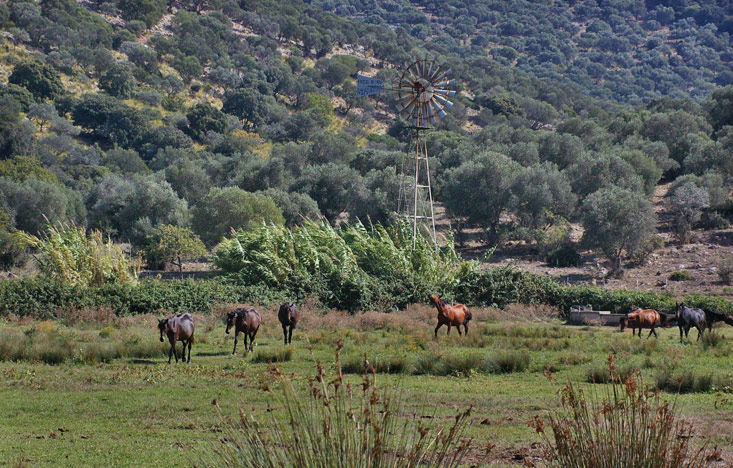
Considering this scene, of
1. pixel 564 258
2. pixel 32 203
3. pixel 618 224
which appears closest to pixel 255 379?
pixel 618 224

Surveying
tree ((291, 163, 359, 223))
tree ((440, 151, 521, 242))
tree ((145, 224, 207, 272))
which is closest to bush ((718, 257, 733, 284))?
tree ((440, 151, 521, 242))

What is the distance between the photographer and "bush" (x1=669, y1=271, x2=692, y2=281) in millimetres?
51656

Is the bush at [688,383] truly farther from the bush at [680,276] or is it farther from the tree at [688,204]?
the tree at [688,204]

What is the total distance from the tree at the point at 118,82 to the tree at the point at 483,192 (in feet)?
234

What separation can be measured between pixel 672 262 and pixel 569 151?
A: 1189 inches

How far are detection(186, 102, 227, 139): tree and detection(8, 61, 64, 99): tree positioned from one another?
63.1ft

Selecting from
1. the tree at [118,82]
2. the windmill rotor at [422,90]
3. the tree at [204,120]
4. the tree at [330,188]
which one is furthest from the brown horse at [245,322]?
the tree at [118,82]

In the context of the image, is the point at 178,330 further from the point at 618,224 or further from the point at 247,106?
the point at 247,106

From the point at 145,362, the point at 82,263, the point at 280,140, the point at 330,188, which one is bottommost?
the point at 145,362

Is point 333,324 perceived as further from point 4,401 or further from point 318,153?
point 318,153

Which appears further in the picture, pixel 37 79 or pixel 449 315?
pixel 37 79

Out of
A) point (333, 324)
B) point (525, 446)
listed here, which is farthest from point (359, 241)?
point (525, 446)

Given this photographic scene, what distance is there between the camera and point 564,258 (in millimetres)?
58844

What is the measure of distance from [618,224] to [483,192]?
14.3 m
